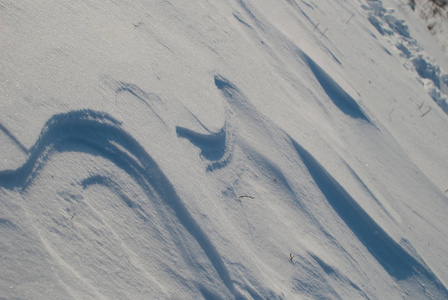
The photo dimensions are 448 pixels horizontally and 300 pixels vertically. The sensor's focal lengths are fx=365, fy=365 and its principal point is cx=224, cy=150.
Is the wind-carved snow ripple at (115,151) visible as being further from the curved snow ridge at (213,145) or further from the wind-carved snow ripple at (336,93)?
the wind-carved snow ripple at (336,93)

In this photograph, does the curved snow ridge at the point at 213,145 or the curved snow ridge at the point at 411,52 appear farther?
the curved snow ridge at the point at 411,52

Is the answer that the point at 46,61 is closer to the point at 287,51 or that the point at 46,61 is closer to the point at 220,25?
the point at 220,25

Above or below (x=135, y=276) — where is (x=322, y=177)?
above

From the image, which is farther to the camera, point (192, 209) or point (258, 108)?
point (258, 108)

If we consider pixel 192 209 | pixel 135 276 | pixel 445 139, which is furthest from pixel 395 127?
pixel 135 276

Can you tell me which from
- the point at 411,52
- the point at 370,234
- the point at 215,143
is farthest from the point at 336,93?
the point at 411,52

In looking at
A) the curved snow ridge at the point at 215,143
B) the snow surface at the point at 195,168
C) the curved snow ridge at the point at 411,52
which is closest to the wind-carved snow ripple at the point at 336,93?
the snow surface at the point at 195,168

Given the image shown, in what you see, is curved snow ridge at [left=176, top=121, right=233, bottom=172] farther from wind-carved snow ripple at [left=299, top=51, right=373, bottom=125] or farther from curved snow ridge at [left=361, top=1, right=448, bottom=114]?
curved snow ridge at [left=361, top=1, right=448, bottom=114]

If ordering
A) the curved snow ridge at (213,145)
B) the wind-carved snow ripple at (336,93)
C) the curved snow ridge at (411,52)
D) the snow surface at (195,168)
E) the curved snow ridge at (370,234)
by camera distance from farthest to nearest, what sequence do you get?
the curved snow ridge at (411,52) → the wind-carved snow ripple at (336,93) → the curved snow ridge at (370,234) → the curved snow ridge at (213,145) → the snow surface at (195,168)
